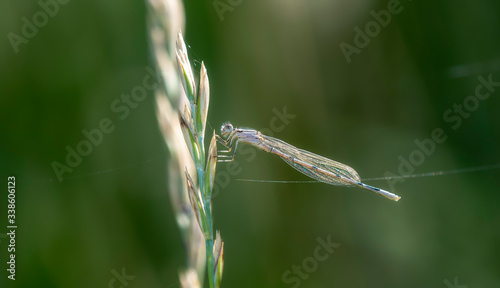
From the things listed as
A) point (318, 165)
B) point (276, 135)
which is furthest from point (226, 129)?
point (276, 135)

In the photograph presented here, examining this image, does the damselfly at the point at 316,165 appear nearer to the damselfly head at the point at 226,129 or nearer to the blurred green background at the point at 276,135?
the damselfly head at the point at 226,129

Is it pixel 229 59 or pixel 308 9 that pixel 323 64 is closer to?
pixel 308 9

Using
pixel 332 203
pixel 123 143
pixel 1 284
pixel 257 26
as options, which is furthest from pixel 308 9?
pixel 1 284

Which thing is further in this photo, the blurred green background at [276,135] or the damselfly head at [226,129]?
the blurred green background at [276,135]

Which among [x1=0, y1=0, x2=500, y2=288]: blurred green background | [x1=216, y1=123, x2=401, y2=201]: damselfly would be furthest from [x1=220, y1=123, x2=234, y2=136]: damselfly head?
[x1=0, y1=0, x2=500, y2=288]: blurred green background

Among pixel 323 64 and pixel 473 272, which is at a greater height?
pixel 323 64

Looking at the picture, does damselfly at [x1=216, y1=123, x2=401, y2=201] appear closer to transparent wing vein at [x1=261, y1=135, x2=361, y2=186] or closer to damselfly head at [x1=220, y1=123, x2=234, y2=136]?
transparent wing vein at [x1=261, y1=135, x2=361, y2=186]

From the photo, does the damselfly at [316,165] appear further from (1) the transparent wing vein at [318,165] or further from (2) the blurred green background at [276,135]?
(2) the blurred green background at [276,135]

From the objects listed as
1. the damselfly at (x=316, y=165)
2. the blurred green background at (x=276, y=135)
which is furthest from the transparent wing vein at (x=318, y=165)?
the blurred green background at (x=276, y=135)
